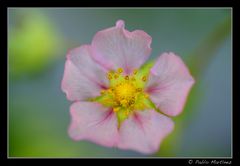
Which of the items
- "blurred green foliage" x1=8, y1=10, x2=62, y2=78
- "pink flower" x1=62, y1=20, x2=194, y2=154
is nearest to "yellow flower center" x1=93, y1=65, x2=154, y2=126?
"pink flower" x1=62, y1=20, x2=194, y2=154

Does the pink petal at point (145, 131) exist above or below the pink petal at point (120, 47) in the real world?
below

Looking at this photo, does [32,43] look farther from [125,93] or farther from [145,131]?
[145,131]

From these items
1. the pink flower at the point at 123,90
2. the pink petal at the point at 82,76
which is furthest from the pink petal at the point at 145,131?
the pink petal at the point at 82,76

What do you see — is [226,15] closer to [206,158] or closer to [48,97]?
[206,158]

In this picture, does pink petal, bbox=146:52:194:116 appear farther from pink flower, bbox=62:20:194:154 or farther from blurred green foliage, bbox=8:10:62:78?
blurred green foliage, bbox=8:10:62:78

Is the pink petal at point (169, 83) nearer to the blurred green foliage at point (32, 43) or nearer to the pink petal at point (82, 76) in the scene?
the pink petal at point (82, 76)

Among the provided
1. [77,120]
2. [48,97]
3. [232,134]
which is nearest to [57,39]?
[48,97]
